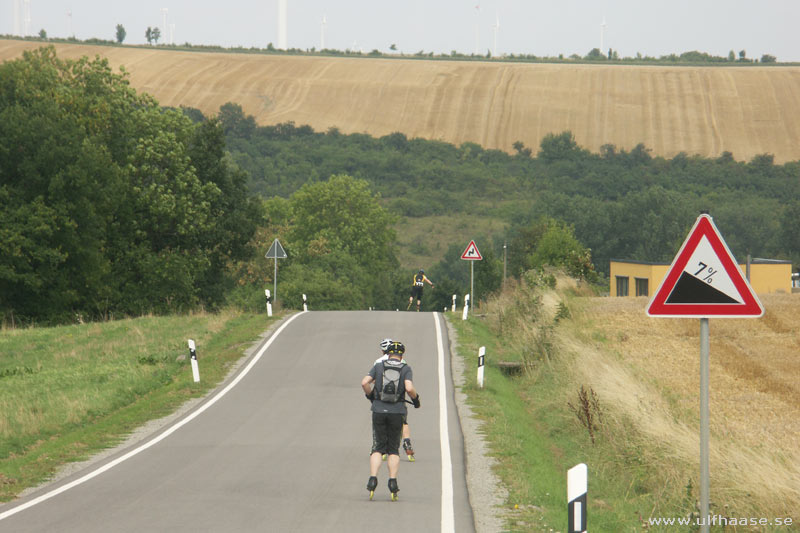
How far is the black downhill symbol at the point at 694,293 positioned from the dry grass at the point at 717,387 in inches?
158

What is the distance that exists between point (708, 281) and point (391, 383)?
428 centimetres

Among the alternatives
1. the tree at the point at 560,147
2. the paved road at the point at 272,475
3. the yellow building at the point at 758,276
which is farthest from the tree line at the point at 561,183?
the paved road at the point at 272,475

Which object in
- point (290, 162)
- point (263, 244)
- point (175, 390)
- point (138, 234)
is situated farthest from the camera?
point (290, 162)

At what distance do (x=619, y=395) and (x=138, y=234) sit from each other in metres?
32.8

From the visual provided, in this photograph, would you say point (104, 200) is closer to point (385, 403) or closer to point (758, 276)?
point (385, 403)

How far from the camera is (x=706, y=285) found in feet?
24.2

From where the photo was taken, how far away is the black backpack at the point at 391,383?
10.6m

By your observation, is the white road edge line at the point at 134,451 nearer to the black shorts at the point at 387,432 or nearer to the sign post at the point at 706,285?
the black shorts at the point at 387,432

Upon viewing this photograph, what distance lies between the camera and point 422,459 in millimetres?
13102

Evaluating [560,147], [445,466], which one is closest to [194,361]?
[445,466]

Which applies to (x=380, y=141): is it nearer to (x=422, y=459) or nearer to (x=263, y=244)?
(x=263, y=244)

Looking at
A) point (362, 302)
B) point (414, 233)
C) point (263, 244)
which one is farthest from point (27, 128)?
point (414, 233)

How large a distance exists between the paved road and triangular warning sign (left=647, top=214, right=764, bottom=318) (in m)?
3.30

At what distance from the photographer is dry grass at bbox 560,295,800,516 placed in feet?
36.5
